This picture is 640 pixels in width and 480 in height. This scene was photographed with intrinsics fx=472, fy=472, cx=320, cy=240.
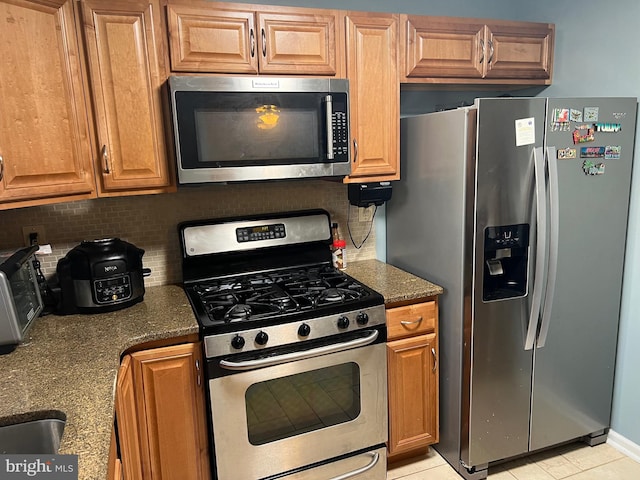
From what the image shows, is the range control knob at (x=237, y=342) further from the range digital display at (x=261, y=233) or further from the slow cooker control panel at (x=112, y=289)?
the range digital display at (x=261, y=233)

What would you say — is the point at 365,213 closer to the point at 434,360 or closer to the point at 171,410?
the point at 434,360

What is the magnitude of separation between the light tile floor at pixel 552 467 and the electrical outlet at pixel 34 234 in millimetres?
1926

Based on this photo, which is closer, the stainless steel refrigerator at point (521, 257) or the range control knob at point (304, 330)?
the range control knob at point (304, 330)

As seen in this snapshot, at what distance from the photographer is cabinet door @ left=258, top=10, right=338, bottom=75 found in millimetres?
1951

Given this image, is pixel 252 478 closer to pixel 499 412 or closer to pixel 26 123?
pixel 499 412

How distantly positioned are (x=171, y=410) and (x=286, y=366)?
463 millimetres

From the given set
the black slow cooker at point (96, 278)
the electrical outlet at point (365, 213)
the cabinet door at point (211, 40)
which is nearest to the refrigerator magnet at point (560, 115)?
the electrical outlet at point (365, 213)

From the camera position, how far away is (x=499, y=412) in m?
2.15

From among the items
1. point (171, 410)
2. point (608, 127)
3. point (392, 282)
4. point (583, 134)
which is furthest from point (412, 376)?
point (608, 127)

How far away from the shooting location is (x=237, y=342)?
69.3 inches

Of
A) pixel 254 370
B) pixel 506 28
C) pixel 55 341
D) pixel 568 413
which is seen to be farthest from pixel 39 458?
pixel 506 28

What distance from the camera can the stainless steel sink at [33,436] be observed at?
1.15m

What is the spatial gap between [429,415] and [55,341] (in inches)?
64.6

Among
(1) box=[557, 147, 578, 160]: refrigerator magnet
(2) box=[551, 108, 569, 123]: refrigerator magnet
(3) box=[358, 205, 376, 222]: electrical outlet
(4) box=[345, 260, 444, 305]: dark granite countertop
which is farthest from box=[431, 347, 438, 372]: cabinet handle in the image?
(2) box=[551, 108, 569, 123]: refrigerator magnet
